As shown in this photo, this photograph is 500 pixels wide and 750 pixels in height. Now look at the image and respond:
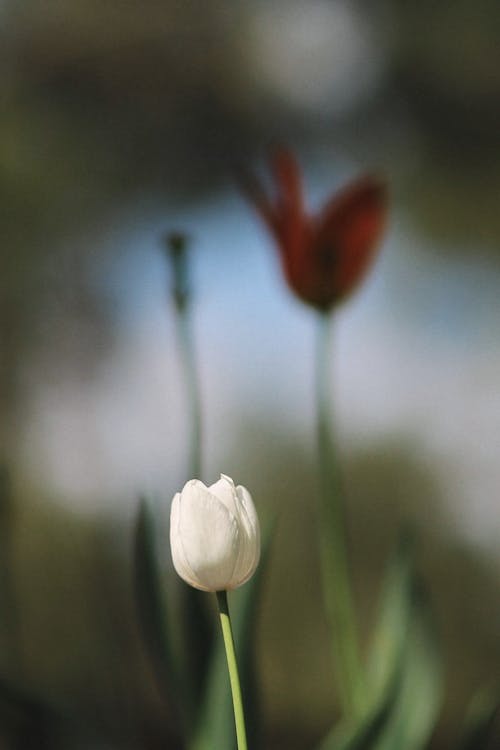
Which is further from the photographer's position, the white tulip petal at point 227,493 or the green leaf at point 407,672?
the green leaf at point 407,672

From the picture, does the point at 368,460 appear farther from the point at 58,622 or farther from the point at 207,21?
the point at 207,21

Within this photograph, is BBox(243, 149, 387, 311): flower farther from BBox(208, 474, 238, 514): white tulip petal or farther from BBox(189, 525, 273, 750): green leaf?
BBox(208, 474, 238, 514): white tulip petal

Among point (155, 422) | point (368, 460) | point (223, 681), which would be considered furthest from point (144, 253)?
point (223, 681)

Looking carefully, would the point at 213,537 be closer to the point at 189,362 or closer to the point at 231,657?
the point at 231,657

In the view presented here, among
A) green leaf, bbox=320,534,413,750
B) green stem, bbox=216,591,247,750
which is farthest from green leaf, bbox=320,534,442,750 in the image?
green stem, bbox=216,591,247,750

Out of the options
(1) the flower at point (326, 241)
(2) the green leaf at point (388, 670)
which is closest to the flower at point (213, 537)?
(2) the green leaf at point (388, 670)

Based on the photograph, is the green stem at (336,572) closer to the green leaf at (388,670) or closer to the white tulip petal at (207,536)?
the green leaf at (388,670)

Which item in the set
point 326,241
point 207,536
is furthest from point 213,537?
point 326,241
